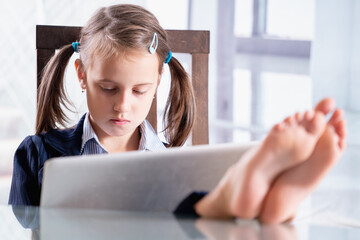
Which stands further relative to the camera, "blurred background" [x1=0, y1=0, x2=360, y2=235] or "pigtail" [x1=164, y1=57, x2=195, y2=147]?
"blurred background" [x1=0, y1=0, x2=360, y2=235]

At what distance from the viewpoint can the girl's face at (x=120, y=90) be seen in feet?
2.52

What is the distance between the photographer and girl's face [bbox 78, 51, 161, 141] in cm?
77

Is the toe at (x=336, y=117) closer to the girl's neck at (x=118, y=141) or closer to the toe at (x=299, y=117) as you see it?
the toe at (x=299, y=117)

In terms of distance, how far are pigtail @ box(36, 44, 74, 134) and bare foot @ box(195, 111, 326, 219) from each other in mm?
485

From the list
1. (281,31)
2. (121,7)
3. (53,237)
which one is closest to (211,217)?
(53,237)

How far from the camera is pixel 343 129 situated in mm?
450

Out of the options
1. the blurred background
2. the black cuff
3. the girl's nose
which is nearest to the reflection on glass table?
the black cuff

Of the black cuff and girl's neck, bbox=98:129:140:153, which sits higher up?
the black cuff

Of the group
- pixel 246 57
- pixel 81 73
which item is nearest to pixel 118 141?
pixel 81 73

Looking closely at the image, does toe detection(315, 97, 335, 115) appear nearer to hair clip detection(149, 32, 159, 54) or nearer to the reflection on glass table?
the reflection on glass table

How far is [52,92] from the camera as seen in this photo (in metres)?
0.89

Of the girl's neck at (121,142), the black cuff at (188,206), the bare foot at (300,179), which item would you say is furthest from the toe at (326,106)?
the girl's neck at (121,142)

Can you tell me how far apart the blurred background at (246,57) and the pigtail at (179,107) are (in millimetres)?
1412

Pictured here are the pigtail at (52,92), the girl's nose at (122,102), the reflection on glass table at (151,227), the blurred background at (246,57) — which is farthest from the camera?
the blurred background at (246,57)
